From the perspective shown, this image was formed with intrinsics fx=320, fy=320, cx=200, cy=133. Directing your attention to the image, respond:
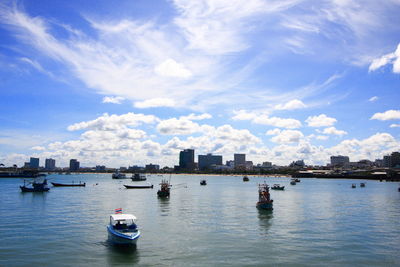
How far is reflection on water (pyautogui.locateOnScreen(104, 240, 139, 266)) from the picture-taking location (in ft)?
116

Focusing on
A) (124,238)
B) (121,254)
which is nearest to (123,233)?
(124,238)

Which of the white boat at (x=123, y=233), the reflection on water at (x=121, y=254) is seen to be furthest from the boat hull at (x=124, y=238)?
the reflection on water at (x=121, y=254)

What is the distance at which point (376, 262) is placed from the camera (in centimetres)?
3559

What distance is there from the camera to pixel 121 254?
37.6 m

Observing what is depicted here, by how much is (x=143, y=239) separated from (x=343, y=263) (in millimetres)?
25612

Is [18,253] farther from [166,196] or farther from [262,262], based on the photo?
[166,196]

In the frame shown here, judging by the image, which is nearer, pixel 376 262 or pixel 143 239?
pixel 376 262

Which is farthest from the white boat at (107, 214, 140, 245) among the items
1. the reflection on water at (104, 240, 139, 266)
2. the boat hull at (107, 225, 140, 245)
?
the reflection on water at (104, 240, 139, 266)

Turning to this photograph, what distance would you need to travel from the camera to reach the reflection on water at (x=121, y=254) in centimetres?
3522

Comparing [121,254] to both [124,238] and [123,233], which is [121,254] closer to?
[124,238]

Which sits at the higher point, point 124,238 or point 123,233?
point 123,233

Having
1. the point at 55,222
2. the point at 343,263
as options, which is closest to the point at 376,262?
the point at 343,263

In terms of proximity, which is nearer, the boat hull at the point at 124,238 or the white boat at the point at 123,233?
the boat hull at the point at 124,238

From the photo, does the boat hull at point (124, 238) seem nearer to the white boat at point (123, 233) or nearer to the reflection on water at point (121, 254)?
the white boat at point (123, 233)
